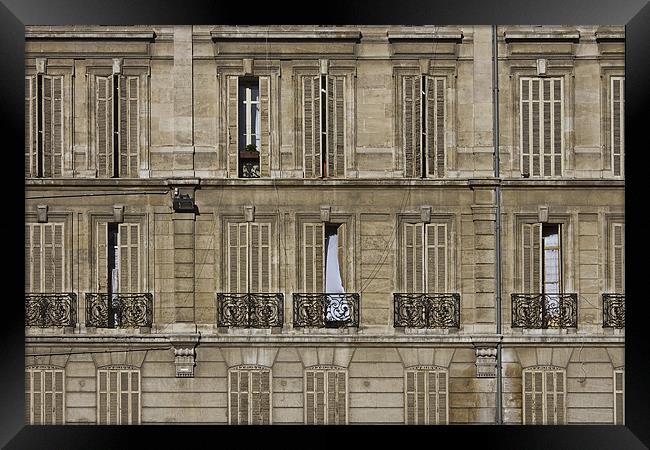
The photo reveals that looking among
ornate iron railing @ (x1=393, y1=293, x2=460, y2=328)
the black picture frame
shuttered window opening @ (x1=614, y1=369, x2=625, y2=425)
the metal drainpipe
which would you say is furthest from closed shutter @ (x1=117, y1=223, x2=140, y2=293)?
shuttered window opening @ (x1=614, y1=369, x2=625, y2=425)

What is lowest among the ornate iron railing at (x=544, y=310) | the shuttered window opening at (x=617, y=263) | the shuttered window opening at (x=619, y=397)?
the shuttered window opening at (x=619, y=397)

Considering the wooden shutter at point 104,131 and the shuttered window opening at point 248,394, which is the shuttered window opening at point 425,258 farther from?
the wooden shutter at point 104,131

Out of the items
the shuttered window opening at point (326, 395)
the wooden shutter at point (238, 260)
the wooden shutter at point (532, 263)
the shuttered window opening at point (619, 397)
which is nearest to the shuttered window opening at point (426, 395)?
the shuttered window opening at point (326, 395)

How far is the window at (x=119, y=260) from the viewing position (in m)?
7.64

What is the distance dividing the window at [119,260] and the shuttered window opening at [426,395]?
263 centimetres

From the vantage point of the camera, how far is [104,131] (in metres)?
7.76

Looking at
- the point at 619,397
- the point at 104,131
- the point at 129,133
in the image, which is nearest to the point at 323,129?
the point at 129,133

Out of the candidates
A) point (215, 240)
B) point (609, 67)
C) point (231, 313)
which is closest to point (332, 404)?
point (231, 313)

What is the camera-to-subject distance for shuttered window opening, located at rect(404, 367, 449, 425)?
25.3ft

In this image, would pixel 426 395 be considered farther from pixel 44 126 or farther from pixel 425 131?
pixel 44 126

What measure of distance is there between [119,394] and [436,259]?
314cm

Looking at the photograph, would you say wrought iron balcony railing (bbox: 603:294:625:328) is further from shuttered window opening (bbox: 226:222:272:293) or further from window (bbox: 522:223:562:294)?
shuttered window opening (bbox: 226:222:272:293)
